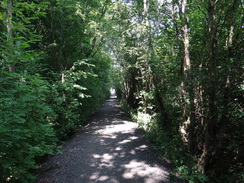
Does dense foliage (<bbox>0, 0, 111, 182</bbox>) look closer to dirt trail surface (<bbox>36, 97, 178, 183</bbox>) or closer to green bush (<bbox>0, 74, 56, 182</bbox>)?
green bush (<bbox>0, 74, 56, 182</bbox>)

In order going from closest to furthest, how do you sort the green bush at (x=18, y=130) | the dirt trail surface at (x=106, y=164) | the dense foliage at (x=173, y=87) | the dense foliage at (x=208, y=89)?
the green bush at (x=18, y=130) < the dense foliage at (x=173, y=87) < the dense foliage at (x=208, y=89) < the dirt trail surface at (x=106, y=164)

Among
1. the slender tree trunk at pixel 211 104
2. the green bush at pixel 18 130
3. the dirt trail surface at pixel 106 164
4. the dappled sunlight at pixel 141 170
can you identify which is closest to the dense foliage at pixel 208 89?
the slender tree trunk at pixel 211 104

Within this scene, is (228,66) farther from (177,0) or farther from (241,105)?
(177,0)

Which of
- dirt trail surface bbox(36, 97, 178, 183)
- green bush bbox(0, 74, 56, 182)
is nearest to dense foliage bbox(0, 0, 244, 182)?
green bush bbox(0, 74, 56, 182)

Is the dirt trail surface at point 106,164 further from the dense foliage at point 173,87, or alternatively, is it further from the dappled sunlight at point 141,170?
the dense foliage at point 173,87

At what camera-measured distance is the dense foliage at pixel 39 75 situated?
8.72 feet

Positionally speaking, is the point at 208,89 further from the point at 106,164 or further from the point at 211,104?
the point at 106,164

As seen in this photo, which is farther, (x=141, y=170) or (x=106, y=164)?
(x=106, y=164)

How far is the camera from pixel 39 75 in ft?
13.7

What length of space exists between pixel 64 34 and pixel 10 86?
4.83 metres

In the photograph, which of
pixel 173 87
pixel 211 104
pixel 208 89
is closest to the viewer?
pixel 211 104

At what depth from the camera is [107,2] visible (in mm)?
9773

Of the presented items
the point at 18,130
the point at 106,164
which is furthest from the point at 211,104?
the point at 18,130

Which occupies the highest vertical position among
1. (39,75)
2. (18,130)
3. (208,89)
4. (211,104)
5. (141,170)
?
(39,75)
